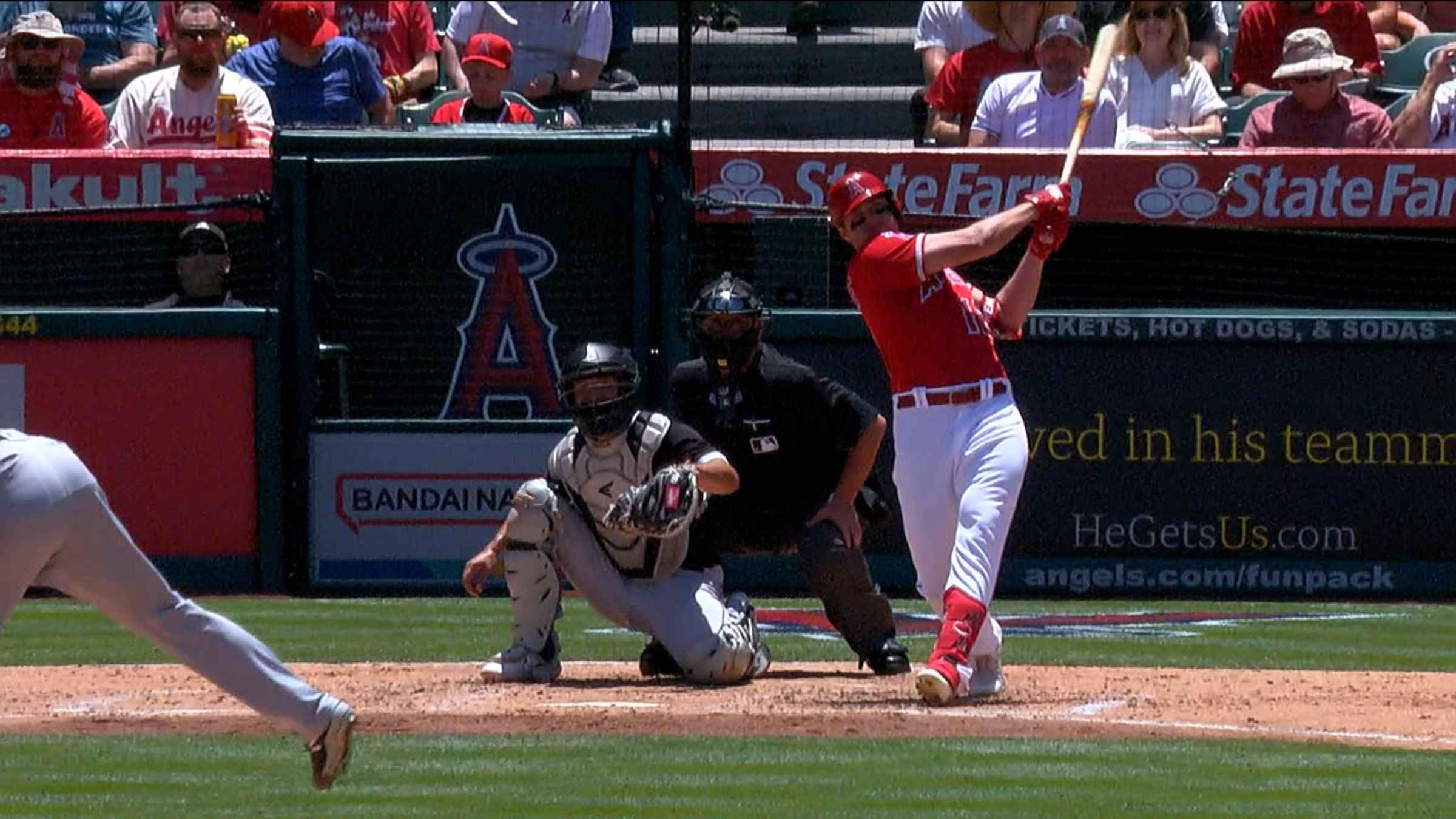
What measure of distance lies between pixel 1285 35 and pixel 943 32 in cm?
181

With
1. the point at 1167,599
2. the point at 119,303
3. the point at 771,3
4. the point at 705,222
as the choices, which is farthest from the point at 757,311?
the point at 771,3

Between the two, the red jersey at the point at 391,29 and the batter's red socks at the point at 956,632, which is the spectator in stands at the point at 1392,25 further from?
A: the batter's red socks at the point at 956,632

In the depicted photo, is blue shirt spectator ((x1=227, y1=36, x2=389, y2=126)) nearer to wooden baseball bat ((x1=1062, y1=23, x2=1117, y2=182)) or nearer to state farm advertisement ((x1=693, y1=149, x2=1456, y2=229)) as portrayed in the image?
state farm advertisement ((x1=693, y1=149, x2=1456, y2=229))

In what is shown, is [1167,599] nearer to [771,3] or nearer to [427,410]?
[427,410]

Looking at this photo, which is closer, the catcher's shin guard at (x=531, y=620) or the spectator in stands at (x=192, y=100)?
the catcher's shin guard at (x=531, y=620)

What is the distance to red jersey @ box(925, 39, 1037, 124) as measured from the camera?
12.2 metres

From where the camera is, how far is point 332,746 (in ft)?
17.1

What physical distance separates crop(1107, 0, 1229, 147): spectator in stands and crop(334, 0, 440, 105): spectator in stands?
3.90m

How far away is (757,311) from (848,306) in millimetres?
2534

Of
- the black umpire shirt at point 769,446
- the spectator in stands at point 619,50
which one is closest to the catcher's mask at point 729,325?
the black umpire shirt at point 769,446

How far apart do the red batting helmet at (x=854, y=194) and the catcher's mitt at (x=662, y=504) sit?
3.03ft

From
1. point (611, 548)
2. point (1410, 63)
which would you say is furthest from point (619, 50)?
point (611, 548)

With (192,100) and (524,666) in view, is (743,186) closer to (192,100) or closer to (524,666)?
(192,100)

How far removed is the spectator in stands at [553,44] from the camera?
42.4ft
